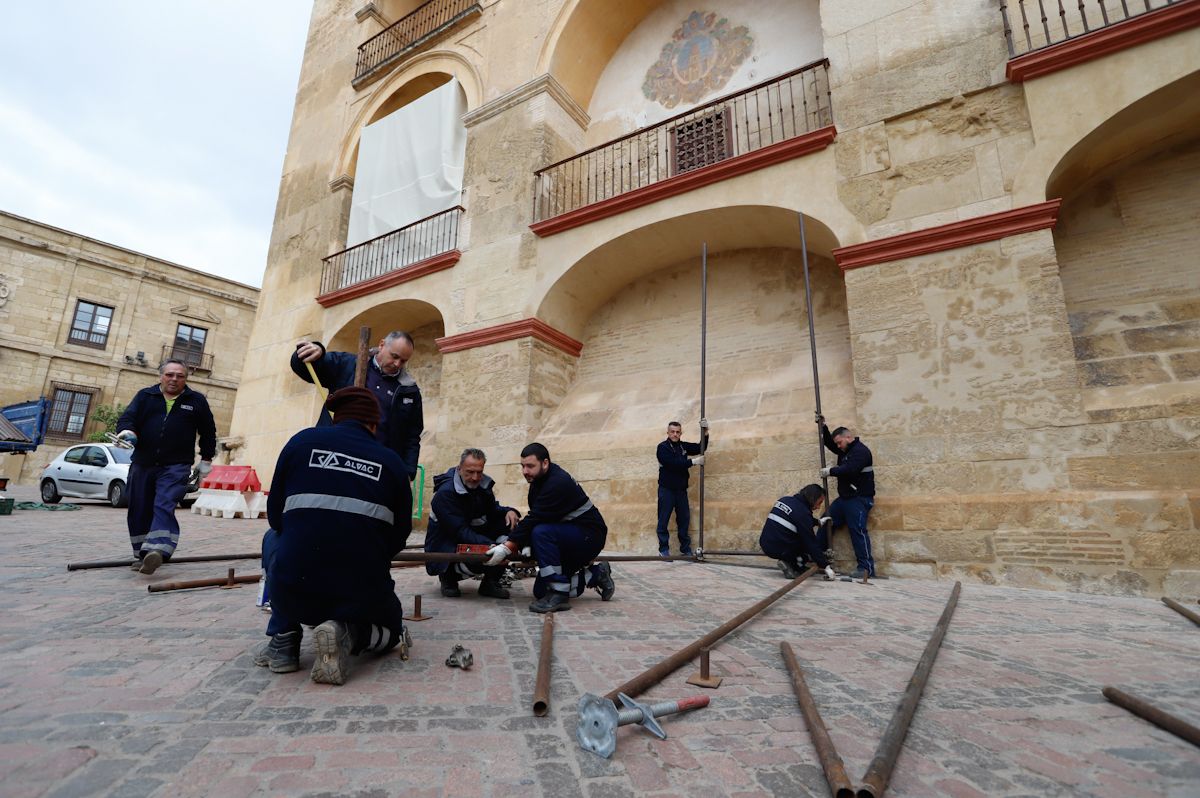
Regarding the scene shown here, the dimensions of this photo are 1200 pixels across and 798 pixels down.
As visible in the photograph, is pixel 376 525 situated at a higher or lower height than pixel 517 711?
higher

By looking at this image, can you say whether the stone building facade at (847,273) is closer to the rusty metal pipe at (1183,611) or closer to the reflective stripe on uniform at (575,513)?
the rusty metal pipe at (1183,611)

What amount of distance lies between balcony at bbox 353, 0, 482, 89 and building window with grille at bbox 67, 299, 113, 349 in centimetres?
1577

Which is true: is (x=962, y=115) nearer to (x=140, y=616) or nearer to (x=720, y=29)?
(x=720, y=29)

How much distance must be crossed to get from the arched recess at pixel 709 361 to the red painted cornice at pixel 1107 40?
2.35 m

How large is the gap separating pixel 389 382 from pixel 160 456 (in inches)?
88.4

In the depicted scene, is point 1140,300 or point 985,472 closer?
point 985,472

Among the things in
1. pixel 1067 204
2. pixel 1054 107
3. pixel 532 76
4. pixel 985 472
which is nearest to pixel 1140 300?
pixel 1067 204

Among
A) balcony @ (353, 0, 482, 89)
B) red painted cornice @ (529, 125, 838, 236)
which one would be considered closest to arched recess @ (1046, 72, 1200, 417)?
red painted cornice @ (529, 125, 838, 236)

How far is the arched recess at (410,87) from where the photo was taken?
1085 centimetres

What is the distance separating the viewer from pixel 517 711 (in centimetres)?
196

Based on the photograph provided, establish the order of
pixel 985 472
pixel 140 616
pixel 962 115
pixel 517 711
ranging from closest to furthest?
pixel 517 711
pixel 140 616
pixel 985 472
pixel 962 115

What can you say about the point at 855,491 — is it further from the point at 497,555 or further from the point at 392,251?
the point at 392,251

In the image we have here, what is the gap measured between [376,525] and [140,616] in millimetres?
1869

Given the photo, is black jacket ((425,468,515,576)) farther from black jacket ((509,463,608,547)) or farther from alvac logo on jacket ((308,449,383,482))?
alvac logo on jacket ((308,449,383,482))
